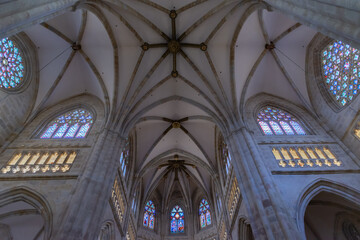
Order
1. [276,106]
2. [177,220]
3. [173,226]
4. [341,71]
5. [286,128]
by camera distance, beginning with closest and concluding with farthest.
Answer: [341,71], [286,128], [276,106], [173,226], [177,220]

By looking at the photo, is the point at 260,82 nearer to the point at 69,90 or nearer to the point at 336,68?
the point at 336,68

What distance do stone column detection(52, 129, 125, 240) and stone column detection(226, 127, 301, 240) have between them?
243 inches

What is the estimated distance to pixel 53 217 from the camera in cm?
876

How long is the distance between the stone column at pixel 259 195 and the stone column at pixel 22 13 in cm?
986

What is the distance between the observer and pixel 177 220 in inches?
912

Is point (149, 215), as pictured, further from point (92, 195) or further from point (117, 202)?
point (92, 195)

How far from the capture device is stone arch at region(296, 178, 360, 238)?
31.6 ft

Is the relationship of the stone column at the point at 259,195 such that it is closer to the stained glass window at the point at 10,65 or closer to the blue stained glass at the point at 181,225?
the stained glass window at the point at 10,65

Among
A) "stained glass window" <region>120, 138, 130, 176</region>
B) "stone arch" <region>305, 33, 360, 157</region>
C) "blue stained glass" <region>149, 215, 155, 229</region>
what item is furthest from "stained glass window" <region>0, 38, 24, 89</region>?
"stone arch" <region>305, 33, 360, 157</region>

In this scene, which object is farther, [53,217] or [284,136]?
[284,136]

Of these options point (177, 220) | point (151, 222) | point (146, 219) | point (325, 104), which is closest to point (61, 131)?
point (146, 219)

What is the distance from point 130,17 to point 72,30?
3.84m

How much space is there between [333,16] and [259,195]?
22.4 feet

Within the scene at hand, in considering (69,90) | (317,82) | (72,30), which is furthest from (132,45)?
(317,82)
